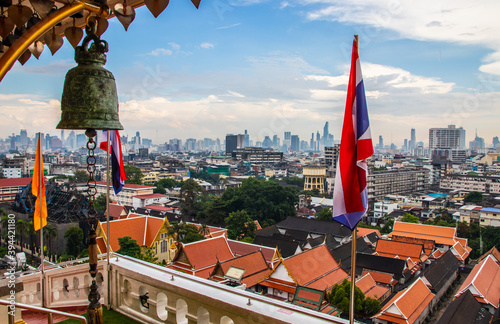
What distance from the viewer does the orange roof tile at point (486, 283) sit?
46.5 feet

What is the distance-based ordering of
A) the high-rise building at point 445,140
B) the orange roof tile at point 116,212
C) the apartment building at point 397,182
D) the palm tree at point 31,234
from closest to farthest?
the palm tree at point 31,234 < the orange roof tile at point 116,212 < the apartment building at point 397,182 < the high-rise building at point 445,140

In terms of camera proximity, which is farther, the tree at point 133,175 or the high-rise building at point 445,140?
the high-rise building at point 445,140

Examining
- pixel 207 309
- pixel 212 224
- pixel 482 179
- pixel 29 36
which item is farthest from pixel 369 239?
pixel 482 179

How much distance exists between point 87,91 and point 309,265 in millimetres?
12711

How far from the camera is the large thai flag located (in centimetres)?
254

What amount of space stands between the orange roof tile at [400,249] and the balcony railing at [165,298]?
1818cm

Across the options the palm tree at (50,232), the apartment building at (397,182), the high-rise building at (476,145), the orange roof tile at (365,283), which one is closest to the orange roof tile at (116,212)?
the palm tree at (50,232)

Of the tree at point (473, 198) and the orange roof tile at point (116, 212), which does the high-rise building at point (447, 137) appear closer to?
the tree at point (473, 198)

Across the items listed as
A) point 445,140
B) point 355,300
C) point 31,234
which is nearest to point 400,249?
point 355,300

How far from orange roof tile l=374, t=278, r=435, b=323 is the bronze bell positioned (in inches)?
463

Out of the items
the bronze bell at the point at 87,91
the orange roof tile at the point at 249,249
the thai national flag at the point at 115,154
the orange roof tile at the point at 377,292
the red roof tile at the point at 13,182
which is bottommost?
the orange roof tile at the point at 377,292

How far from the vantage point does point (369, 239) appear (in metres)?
23.0

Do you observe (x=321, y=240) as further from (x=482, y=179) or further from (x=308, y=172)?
(x=482, y=179)

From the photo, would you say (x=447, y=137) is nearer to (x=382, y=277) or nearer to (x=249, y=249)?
(x=382, y=277)
